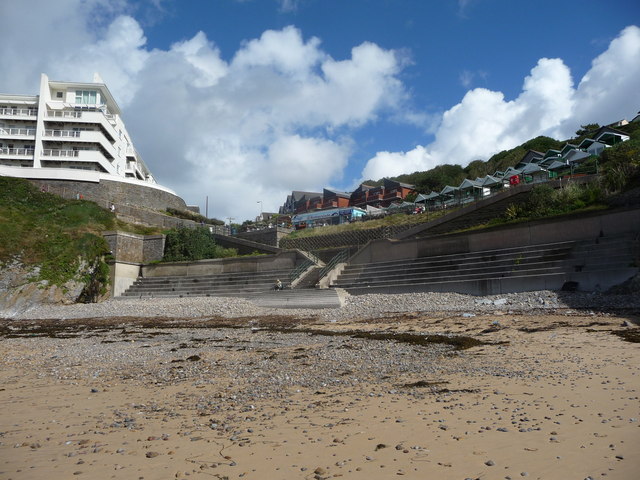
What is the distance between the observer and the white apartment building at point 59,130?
50.8 m

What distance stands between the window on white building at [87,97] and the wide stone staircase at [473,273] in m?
48.3

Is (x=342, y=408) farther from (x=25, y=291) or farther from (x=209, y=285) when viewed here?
→ (x=25, y=291)

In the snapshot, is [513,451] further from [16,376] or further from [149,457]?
[16,376]

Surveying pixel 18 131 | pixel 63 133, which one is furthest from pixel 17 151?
pixel 63 133

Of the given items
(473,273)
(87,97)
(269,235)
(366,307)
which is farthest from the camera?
(87,97)

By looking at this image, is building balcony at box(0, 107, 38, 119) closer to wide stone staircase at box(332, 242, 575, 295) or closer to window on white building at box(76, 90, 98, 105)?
window on white building at box(76, 90, 98, 105)

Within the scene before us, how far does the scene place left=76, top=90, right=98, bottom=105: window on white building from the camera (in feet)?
184

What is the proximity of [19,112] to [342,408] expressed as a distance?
6294 cm

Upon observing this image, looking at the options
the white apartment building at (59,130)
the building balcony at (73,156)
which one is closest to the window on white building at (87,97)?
the white apartment building at (59,130)

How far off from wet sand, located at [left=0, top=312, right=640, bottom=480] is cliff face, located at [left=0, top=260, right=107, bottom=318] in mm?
18268

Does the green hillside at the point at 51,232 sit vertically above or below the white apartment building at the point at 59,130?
below

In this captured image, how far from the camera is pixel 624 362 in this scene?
6.77 meters

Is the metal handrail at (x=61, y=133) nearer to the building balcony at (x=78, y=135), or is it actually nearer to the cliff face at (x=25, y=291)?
the building balcony at (x=78, y=135)

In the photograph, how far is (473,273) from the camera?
19.4 m
